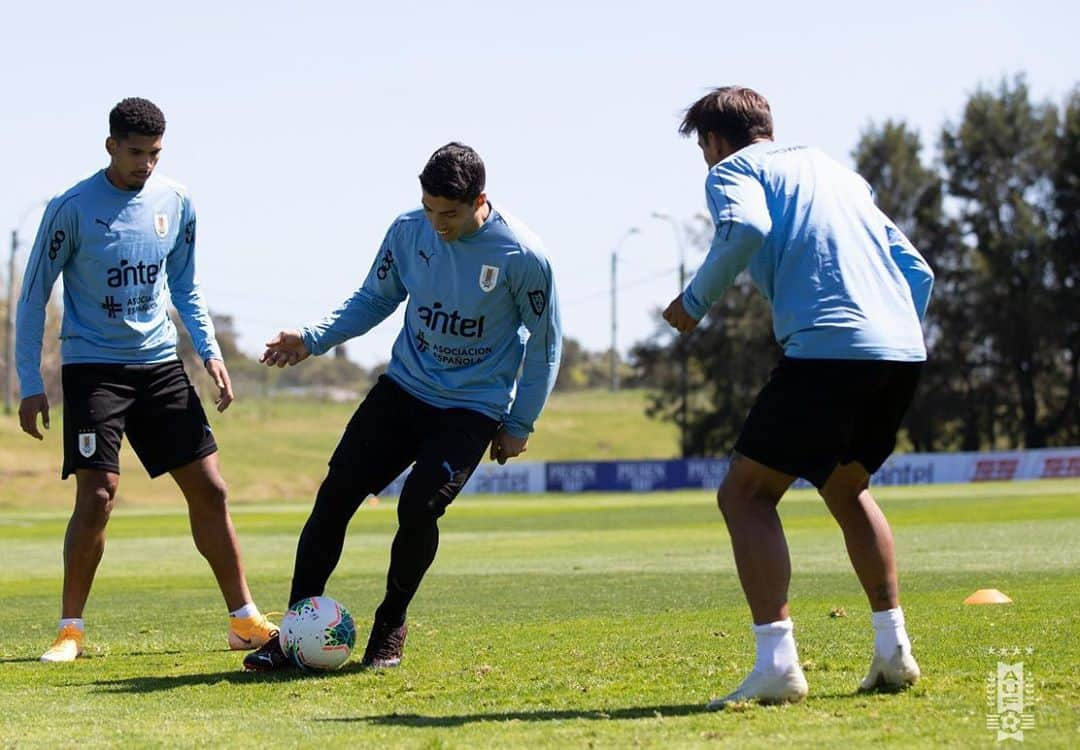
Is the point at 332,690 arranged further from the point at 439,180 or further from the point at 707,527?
the point at 707,527

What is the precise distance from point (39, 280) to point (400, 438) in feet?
6.65

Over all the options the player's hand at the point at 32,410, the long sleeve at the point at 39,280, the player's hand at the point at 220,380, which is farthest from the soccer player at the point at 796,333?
the player's hand at the point at 32,410

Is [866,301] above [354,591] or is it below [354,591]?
above

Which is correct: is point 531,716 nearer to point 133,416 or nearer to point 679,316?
point 679,316

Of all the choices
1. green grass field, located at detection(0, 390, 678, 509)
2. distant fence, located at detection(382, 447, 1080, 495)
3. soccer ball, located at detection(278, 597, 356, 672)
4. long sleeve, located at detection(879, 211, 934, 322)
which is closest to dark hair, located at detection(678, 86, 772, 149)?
long sleeve, located at detection(879, 211, 934, 322)

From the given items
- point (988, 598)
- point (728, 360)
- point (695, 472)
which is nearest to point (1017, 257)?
point (728, 360)

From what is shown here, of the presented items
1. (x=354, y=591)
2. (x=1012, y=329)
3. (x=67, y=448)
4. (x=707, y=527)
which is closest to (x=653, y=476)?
(x=1012, y=329)

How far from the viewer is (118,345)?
823 centimetres

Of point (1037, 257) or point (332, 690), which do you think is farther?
point (1037, 257)

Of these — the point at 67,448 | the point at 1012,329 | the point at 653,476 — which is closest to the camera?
the point at 67,448

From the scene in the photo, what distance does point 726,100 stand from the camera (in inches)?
248

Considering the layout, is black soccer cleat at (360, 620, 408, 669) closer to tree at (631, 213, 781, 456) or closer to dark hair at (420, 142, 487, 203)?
dark hair at (420, 142, 487, 203)

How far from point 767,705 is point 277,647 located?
8.39ft

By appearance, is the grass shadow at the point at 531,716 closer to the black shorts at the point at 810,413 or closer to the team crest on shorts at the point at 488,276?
the black shorts at the point at 810,413
